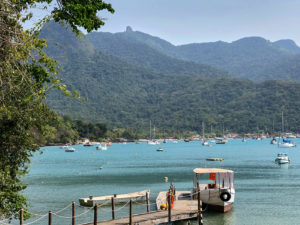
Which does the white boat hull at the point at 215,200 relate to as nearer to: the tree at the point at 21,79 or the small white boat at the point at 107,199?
the small white boat at the point at 107,199

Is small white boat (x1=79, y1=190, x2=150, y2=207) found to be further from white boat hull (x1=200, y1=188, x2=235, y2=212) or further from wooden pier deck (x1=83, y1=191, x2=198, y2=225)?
wooden pier deck (x1=83, y1=191, x2=198, y2=225)

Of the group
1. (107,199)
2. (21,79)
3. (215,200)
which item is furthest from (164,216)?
(21,79)

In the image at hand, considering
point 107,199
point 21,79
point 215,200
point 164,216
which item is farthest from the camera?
point 107,199

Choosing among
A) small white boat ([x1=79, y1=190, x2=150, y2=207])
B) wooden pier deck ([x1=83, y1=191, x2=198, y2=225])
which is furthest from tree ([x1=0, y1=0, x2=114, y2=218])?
small white boat ([x1=79, y1=190, x2=150, y2=207])

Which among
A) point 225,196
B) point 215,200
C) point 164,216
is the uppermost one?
point 225,196

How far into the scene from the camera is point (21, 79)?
49.0ft

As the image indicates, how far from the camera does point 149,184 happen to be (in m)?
57.5

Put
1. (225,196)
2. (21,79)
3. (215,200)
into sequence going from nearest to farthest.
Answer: (21,79) < (225,196) < (215,200)

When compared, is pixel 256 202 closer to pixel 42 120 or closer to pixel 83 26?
pixel 42 120

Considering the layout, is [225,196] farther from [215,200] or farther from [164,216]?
[164,216]

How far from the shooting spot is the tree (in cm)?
1270

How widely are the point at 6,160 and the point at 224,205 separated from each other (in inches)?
802

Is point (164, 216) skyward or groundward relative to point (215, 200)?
skyward

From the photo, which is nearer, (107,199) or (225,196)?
(225,196)
